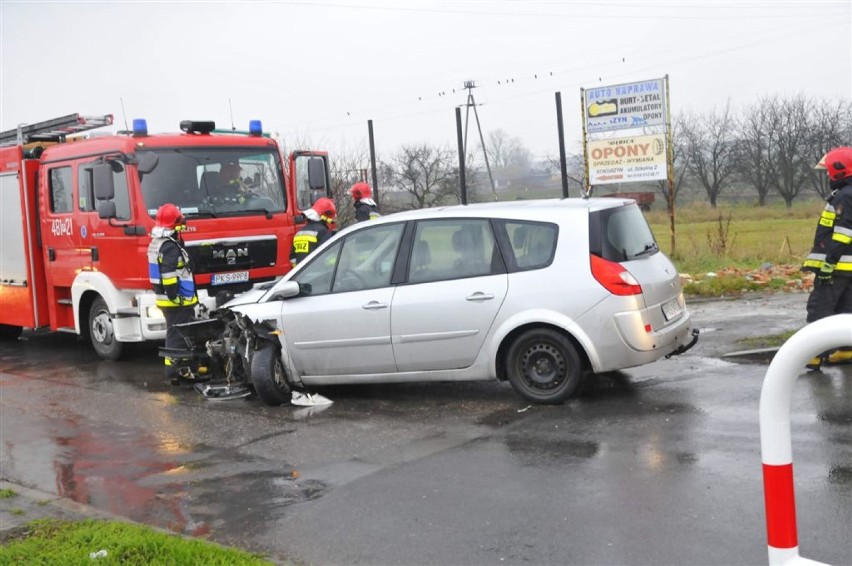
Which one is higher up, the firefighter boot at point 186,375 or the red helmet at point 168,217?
the red helmet at point 168,217

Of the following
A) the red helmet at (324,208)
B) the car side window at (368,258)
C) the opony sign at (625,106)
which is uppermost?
the opony sign at (625,106)

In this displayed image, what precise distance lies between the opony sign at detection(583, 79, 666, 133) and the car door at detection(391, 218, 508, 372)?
9384 millimetres

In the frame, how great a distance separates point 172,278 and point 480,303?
148 inches

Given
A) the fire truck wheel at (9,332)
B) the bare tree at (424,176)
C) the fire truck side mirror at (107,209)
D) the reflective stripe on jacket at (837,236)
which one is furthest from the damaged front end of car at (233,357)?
the bare tree at (424,176)

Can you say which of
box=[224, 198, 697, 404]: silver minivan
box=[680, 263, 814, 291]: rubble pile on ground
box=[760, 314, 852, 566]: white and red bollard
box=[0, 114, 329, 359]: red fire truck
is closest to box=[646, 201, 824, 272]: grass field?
box=[680, 263, 814, 291]: rubble pile on ground

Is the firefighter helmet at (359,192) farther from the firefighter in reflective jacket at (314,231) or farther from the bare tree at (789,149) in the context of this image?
the bare tree at (789,149)

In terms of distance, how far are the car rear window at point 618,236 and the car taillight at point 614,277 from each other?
7 cm

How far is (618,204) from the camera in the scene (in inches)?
310

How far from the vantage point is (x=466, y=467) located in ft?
20.1

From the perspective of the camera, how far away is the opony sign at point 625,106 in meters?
16.2

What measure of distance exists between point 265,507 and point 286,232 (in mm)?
6501

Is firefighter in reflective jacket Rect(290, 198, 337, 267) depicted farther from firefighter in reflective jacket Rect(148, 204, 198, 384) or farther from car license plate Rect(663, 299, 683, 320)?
car license plate Rect(663, 299, 683, 320)

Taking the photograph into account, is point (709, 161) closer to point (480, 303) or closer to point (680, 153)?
point (680, 153)

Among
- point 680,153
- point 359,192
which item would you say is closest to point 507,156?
point 680,153
